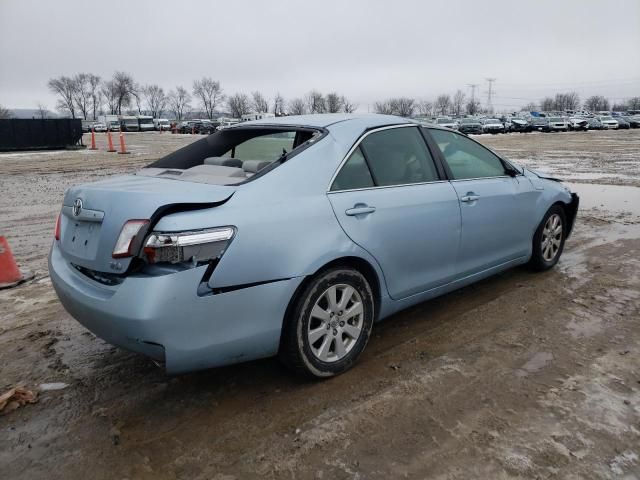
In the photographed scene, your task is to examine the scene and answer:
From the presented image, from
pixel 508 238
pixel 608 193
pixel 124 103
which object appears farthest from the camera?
pixel 124 103

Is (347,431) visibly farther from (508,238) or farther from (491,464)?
(508,238)

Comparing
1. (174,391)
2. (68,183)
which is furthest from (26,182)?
(174,391)

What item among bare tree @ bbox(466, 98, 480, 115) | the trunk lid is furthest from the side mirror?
bare tree @ bbox(466, 98, 480, 115)

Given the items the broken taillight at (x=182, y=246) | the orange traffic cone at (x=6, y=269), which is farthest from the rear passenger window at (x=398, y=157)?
the orange traffic cone at (x=6, y=269)

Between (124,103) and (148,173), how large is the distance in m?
116

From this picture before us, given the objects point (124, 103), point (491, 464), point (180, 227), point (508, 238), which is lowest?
point (491, 464)

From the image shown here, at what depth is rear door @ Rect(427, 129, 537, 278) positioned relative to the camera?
398cm

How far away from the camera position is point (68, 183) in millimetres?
13094

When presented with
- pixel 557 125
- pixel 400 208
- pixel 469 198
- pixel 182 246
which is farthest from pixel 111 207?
pixel 557 125

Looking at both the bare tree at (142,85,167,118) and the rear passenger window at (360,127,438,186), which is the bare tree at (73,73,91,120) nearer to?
the bare tree at (142,85,167,118)

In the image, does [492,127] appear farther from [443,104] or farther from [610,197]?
[443,104]

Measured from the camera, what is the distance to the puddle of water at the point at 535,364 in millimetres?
3242

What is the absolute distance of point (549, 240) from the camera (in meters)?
5.12

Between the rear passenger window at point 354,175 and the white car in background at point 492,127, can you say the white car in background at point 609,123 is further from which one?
the rear passenger window at point 354,175
